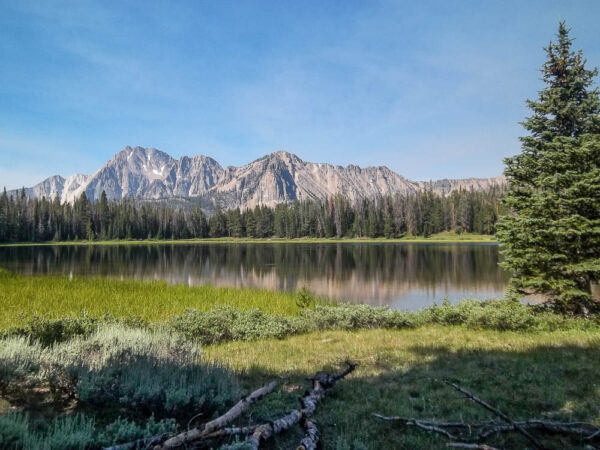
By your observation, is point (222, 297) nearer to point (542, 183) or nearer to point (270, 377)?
point (270, 377)

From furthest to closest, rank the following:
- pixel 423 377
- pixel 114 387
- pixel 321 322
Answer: pixel 321 322 < pixel 423 377 < pixel 114 387

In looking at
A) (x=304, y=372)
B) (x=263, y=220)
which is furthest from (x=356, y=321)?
(x=263, y=220)

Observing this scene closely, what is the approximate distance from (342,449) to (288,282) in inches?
1182

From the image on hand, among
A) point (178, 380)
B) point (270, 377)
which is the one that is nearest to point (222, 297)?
point (270, 377)

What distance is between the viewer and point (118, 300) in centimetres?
2052

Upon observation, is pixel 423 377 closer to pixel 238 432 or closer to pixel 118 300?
pixel 238 432

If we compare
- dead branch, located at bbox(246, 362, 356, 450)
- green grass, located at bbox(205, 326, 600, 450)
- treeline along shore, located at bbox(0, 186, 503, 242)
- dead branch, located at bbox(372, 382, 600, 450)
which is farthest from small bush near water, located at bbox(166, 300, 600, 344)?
treeline along shore, located at bbox(0, 186, 503, 242)

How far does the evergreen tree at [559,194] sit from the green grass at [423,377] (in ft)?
12.0

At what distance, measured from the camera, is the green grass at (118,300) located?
1733cm

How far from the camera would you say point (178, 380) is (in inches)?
225

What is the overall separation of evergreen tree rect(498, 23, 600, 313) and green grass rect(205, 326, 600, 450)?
365cm

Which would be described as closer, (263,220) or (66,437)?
(66,437)

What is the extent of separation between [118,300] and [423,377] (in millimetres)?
18841

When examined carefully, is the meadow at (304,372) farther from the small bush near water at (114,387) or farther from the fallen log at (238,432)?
the fallen log at (238,432)
